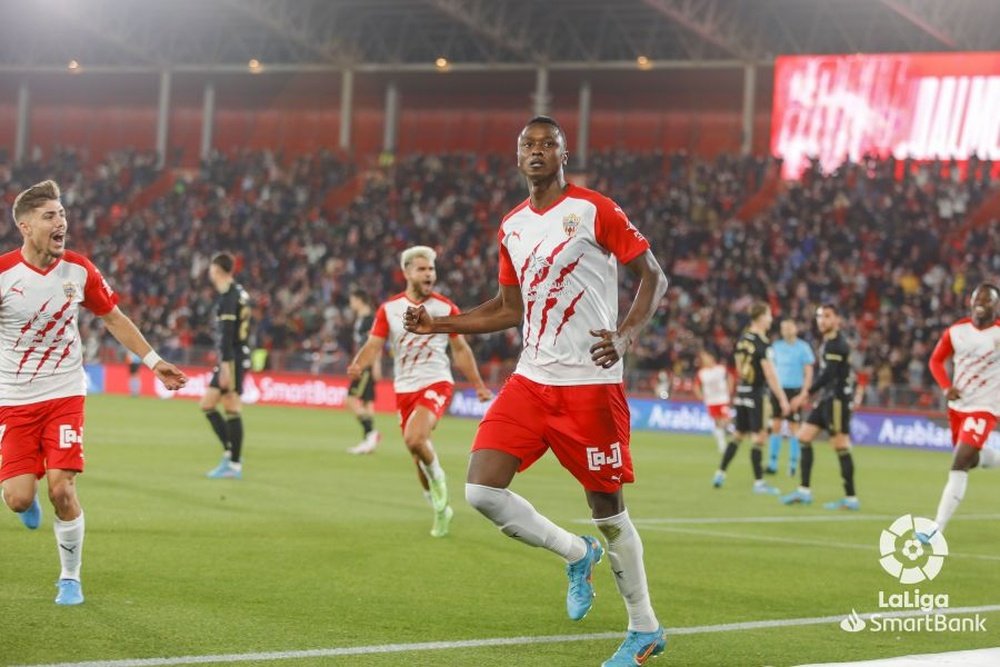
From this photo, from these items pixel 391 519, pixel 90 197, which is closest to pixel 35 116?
pixel 90 197

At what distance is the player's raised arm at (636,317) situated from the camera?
665 cm

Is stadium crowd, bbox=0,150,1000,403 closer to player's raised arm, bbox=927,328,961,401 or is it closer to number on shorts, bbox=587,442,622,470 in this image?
player's raised arm, bbox=927,328,961,401

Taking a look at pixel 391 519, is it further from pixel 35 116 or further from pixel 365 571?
pixel 35 116

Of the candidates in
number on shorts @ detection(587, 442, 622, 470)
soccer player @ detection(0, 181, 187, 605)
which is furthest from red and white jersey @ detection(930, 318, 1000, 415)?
soccer player @ detection(0, 181, 187, 605)

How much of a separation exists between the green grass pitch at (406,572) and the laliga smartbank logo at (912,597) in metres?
0.14

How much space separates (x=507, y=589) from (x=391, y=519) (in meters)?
4.24

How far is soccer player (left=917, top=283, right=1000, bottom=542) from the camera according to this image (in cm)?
1253

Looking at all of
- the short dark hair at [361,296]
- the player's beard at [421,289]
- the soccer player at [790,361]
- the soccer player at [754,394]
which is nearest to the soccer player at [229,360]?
the player's beard at [421,289]

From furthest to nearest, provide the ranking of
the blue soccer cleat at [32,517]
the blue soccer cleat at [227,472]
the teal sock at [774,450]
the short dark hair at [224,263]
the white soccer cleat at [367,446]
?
the white soccer cleat at [367,446]
the teal sock at [774,450]
the blue soccer cleat at [227,472]
the short dark hair at [224,263]
the blue soccer cleat at [32,517]

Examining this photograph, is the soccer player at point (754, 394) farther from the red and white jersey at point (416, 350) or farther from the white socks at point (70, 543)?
the white socks at point (70, 543)

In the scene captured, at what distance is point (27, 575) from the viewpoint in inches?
360

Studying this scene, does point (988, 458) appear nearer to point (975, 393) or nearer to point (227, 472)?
point (975, 393)

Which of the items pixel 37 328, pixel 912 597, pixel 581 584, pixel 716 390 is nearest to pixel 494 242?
pixel 716 390

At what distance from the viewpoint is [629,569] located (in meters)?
7.11
